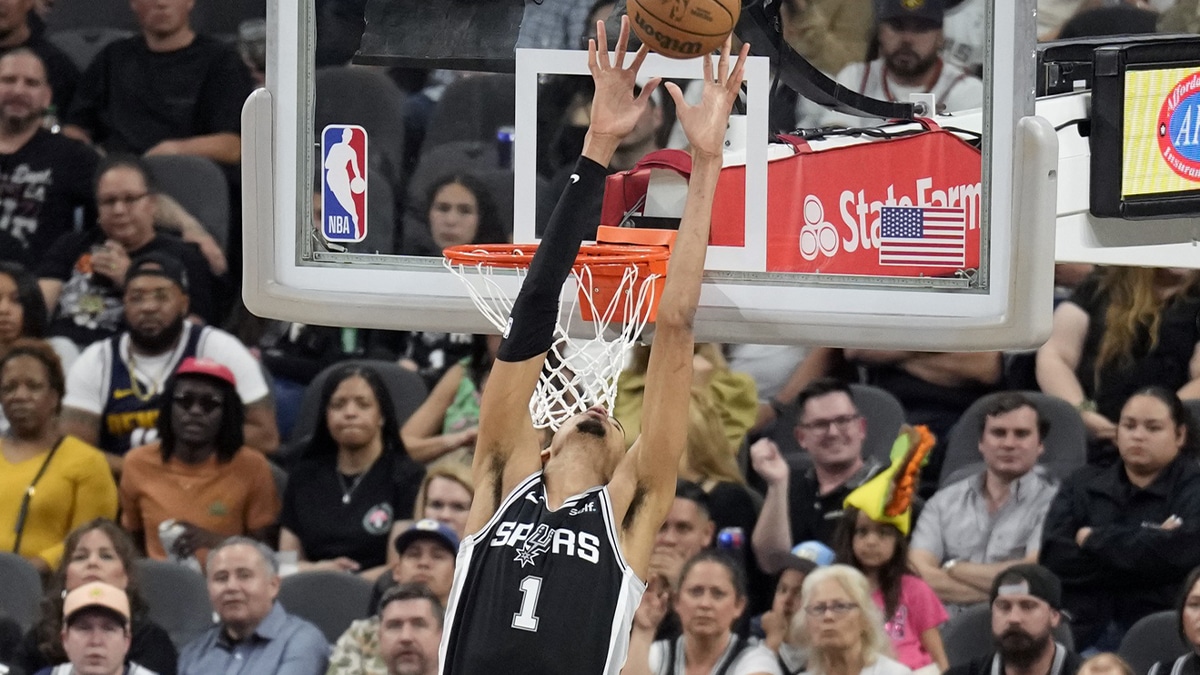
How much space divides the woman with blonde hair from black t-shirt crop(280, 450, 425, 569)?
7.83 ft

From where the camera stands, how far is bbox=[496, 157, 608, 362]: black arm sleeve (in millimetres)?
3770

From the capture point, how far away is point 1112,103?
4.41 m

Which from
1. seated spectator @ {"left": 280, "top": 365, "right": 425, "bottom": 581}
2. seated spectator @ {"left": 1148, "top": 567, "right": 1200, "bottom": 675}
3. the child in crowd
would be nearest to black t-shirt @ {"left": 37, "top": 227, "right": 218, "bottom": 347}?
seated spectator @ {"left": 280, "top": 365, "right": 425, "bottom": 581}

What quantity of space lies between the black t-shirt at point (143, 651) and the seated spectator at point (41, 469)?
44 cm

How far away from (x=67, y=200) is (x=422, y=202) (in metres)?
3.36

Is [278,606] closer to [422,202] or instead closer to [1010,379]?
[422,202]

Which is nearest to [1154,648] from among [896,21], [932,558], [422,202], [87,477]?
[932,558]

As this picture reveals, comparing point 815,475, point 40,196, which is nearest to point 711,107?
point 815,475

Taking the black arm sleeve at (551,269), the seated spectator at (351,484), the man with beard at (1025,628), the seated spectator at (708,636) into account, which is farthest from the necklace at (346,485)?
the black arm sleeve at (551,269)

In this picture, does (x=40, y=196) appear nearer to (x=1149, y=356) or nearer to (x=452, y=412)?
(x=452, y=412)

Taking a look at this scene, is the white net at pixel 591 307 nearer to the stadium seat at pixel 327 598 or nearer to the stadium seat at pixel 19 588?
the stadium seat at pixel 327 598

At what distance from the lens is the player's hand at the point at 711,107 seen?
395 cm

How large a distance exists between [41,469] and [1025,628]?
11.6 feet

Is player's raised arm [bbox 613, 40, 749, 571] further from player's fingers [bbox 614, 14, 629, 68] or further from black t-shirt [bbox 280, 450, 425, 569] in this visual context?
black t-shirt [bbox 280, 450, 425, 569]
